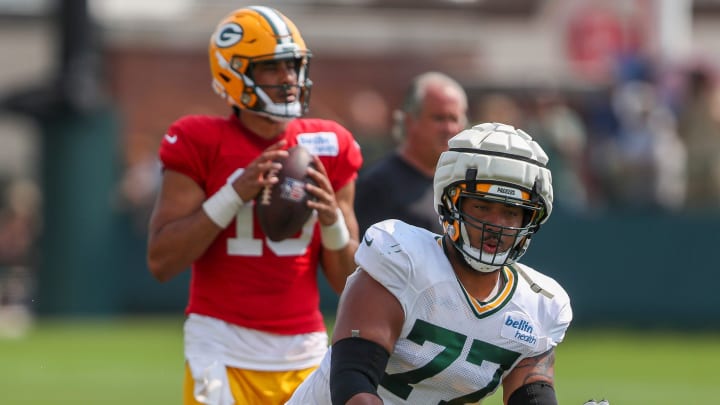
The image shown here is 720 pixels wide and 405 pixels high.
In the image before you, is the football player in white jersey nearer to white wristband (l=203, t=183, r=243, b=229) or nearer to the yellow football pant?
the yellow football pant

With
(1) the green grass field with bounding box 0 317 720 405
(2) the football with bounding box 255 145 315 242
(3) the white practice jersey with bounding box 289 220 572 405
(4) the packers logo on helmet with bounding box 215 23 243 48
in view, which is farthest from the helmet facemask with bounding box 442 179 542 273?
(1) the green grass field with bounding box 0 317 720 405

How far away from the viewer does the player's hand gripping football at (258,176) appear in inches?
216

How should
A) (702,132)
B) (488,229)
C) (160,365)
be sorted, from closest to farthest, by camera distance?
(488,229), (160,365), (702,132)

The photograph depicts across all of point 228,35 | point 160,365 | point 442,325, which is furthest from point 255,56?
point 160,365

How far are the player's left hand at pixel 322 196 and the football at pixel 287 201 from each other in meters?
0.02

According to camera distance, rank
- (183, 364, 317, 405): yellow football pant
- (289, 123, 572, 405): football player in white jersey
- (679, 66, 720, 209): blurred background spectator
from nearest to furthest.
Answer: (289, 123, 572, 405): football player in white jersey < (183, 364, 317, 405): yellow football pant < (679, 66, 720, 209): blurred background spectator

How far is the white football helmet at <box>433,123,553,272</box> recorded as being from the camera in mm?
4590

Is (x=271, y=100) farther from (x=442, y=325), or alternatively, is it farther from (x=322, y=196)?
(x=442, y=325)

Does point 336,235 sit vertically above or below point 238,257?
above

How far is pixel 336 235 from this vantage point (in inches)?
224

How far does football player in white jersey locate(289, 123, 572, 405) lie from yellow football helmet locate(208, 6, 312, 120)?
111cm

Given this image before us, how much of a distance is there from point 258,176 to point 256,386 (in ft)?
2.61

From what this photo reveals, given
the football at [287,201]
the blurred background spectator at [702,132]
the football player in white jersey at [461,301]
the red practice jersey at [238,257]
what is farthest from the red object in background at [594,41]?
the football player in white jersey at [461,301]

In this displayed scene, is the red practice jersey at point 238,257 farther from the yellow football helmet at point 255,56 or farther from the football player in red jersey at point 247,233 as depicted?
the yellow football helmet at point 255,56
